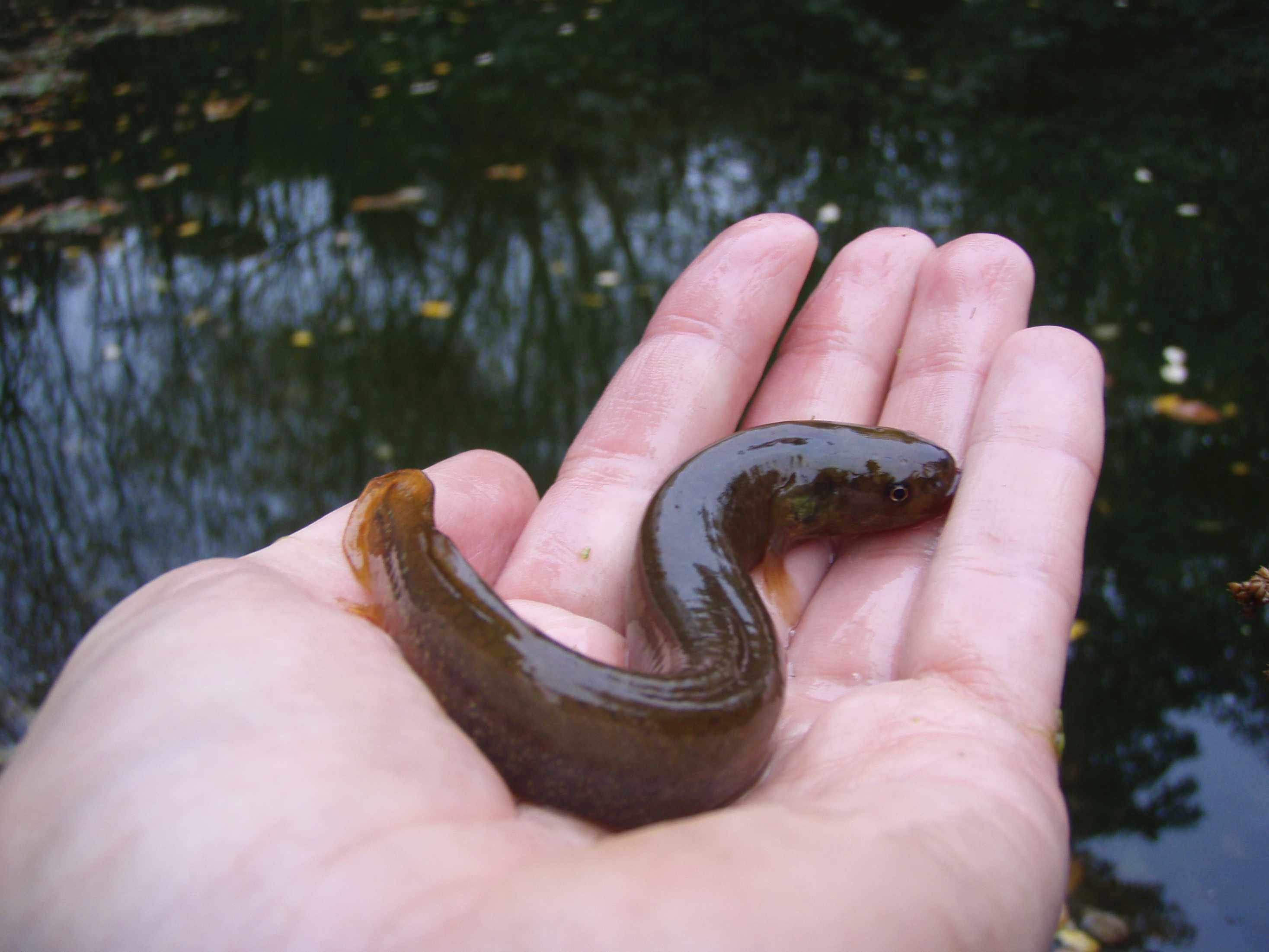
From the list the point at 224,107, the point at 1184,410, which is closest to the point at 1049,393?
the point at 1184,410

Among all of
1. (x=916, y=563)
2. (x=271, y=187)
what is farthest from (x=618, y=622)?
(x=271, y=187)

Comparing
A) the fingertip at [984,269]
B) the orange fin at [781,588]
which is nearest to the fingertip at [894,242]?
the fingertip at [984,269]

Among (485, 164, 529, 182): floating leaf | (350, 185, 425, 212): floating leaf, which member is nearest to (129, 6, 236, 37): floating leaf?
(350, 185, 425, 212): floating leaf

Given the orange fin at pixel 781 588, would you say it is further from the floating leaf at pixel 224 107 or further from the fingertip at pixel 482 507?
the floating leaf at pixel 224 107

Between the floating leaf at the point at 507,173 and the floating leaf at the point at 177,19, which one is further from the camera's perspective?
the floating leaf at the point at 177,19

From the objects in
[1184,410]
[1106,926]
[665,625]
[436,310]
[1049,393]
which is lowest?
[1106,926]

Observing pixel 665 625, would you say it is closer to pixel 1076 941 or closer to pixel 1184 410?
pixel 1076 941

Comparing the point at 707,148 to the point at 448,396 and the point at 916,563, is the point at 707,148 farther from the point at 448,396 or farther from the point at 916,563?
the point at 916,563
